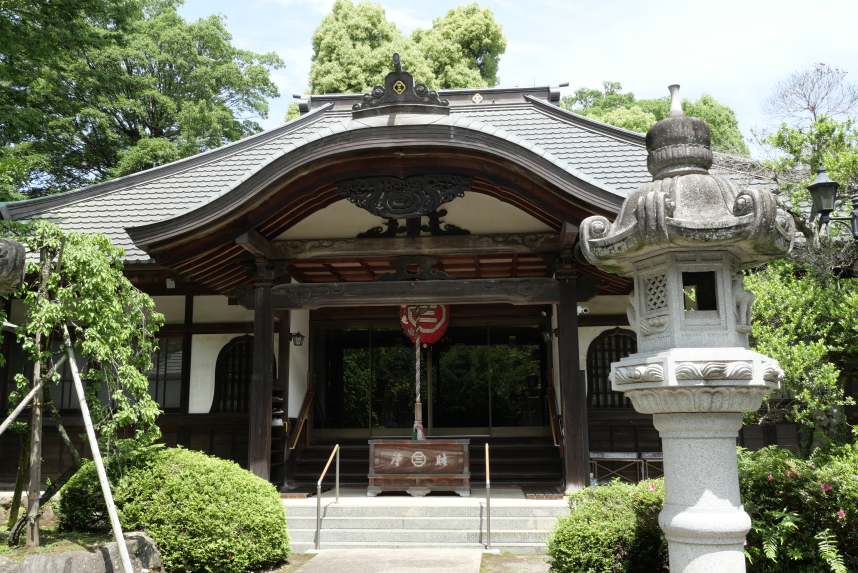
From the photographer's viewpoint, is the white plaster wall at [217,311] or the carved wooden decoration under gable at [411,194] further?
the white plaster wall at [217,311]

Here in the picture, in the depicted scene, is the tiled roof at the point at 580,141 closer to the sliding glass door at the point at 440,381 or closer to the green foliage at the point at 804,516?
the sliding glass door at the point at 440,381

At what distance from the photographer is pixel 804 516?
493 centimetres

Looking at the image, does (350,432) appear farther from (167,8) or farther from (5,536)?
(167,8)

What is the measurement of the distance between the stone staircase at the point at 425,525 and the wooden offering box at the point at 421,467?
0.87 m

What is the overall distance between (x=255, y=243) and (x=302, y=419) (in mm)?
3858

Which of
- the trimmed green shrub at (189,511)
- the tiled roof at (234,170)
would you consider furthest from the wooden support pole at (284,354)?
the trimmed green shrub at (189,511)

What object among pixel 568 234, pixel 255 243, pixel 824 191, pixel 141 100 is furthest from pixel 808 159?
pixel 141 100

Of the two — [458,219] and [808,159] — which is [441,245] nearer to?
[458,219]

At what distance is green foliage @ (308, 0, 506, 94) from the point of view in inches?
904

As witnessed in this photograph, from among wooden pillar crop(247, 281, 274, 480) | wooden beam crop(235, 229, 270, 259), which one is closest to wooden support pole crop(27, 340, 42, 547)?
wooden beam crop(235, 229, 270, 259)

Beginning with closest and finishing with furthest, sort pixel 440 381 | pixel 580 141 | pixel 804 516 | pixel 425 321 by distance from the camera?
pixel 804 516 → pixel 425 321 → pixel 580 141 → pixel 440 381

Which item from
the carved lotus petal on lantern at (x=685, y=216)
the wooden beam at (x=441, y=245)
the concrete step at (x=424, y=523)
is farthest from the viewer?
the wooden beam at (x=441, y=245)

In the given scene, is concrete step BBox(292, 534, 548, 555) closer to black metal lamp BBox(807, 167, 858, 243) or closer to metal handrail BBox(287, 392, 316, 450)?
metal handrail BBox(287, 392, 316, 450)

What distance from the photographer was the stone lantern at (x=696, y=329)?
13.1 feet
